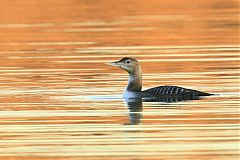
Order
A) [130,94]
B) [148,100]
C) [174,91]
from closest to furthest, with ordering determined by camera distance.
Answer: [174,91]
[148,100]
[130,94]

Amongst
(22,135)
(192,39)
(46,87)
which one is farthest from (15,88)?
(192,39)

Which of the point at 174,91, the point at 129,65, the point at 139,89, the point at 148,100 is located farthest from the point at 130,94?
the point at 129,65

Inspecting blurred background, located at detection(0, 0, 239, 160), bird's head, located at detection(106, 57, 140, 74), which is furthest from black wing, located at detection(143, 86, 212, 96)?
bird's head, located at detection(106, 57, 140, 74)

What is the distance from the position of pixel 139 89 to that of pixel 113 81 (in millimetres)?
1715

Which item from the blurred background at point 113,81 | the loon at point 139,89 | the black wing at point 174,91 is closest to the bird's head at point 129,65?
the loon at point 139,89

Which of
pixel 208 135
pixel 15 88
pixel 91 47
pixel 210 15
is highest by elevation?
pixel 210 15

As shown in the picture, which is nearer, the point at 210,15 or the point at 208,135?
the point at 208,135

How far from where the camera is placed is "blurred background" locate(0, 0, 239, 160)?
15.9 meters

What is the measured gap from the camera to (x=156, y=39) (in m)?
31.5

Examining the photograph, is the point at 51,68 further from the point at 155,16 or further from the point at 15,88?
the point at 155,16

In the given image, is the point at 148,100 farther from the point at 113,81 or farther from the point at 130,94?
the point at 113,81

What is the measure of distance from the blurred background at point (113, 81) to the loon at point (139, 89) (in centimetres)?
25

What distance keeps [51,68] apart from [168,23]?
37.9ft

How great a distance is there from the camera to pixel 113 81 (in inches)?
939
